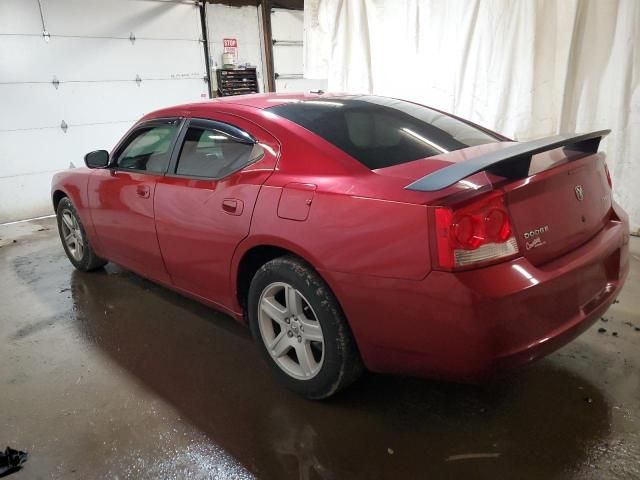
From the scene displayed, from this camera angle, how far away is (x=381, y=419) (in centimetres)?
218

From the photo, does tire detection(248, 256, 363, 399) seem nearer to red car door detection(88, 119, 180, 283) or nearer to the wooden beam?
red car door detection(88, 119, 180, 283)

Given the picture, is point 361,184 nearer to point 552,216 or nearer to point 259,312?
point 552,216

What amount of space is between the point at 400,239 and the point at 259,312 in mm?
974

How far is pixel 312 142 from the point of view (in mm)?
2219

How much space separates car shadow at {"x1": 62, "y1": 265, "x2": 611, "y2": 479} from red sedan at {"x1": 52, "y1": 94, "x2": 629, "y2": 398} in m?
0.21

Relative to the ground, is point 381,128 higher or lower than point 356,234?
higher

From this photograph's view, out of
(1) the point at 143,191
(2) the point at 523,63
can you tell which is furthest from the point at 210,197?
(2) the point at 523,63

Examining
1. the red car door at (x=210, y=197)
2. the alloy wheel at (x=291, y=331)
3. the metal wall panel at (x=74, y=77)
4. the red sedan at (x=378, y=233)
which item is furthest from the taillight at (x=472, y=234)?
the metal wall panel at (x=74, y=77)

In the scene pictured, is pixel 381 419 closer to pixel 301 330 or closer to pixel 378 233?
pixel 301 330

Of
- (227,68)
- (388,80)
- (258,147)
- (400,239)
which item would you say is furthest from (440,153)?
(227,68)

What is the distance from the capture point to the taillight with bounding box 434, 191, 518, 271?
1653mm

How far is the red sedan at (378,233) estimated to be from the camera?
1.69m

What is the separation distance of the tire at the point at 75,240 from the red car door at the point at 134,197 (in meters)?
0.44

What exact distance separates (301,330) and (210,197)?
0.85 metres
